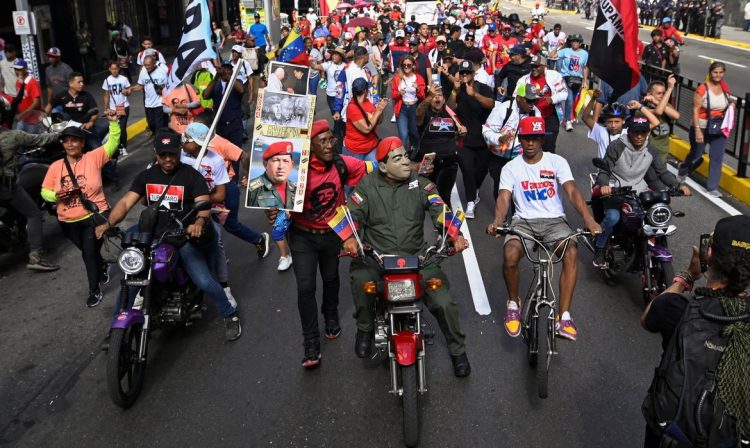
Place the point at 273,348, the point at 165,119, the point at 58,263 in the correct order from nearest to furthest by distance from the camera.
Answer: the point at 273,348 < the point at 58,263 < the point at 165,119

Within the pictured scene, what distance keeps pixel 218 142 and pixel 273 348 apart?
89.8 inches

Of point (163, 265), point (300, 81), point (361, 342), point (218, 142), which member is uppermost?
point (300, 81)

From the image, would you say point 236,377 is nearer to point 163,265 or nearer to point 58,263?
point 163,265

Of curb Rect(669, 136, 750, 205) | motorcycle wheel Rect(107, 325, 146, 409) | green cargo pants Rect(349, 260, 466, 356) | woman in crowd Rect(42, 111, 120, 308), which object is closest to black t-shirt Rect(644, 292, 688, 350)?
green cargo pants Rect(349, 260, 466, 356)

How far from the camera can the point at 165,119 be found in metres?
13.1

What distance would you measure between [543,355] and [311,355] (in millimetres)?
1735

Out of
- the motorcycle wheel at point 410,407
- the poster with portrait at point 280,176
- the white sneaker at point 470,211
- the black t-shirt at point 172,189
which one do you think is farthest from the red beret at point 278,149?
the white sneaker at point 470,211

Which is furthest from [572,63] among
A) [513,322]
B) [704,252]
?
[704,252]

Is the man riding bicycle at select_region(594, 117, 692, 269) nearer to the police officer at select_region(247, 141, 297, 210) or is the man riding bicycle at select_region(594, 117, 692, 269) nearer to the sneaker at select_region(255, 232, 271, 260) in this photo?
the police officer at select_region(247, 141, 297, 210)

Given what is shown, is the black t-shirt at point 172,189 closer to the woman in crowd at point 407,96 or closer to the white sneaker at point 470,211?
the white sneaker at point 470,211

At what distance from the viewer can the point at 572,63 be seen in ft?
50.6

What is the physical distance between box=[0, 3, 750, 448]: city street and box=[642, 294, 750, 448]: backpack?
172 cm

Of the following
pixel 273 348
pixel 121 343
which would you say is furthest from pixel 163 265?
pixel 273 348

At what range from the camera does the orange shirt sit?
21.9 feet
